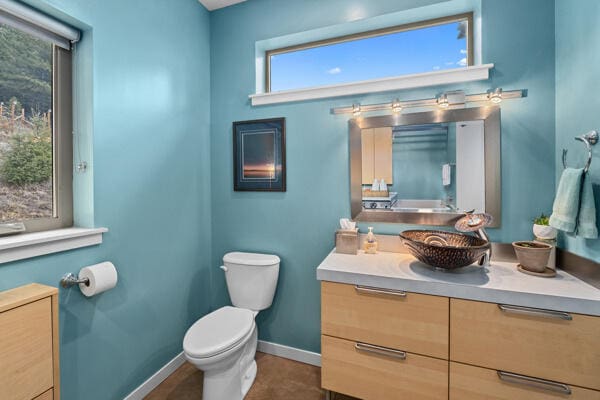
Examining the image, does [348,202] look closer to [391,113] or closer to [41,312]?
[391,113]

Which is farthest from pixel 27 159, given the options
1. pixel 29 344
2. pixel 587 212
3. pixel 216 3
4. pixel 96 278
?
pixel 587 212

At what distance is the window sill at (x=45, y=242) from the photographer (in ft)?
3.59

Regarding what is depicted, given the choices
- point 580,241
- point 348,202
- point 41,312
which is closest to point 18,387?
point 41,312

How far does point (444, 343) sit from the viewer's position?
4.09ft

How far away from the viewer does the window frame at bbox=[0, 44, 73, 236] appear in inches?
55.3

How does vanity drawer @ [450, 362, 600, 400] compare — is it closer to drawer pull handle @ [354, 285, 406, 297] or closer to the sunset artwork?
drawer pull handle @ [354, 285, 406, 297]

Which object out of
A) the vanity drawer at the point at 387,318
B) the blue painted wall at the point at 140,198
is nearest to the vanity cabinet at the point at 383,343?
the vanity drawer at the point at 387,318

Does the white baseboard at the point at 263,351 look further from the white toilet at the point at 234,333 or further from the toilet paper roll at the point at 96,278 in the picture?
the toilet paper roll at the point at 96,278

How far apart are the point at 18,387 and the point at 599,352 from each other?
83.7 inches

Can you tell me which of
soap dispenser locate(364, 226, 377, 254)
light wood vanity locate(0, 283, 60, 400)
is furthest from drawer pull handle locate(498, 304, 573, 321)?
light wood vanity locate(0, 283, 60, 400)

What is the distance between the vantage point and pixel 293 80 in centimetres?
216

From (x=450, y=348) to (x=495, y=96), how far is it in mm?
1334

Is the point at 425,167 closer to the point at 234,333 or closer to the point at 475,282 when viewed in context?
the point at 475,282

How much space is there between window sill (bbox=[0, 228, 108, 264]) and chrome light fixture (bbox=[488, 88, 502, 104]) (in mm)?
2222
